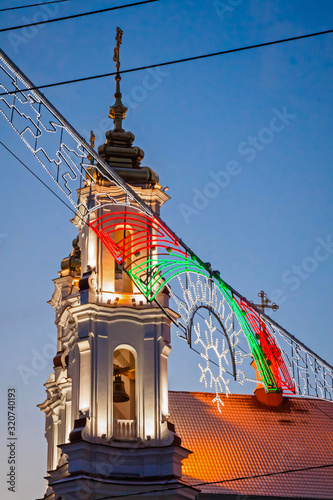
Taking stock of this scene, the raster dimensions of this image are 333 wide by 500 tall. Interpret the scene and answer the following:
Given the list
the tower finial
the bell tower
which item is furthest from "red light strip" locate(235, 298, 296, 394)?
the tower finial

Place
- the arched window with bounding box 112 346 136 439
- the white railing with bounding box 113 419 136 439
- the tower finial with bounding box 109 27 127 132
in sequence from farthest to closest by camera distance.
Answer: the tower finial with bounding box 109 27 127 132 < the arched window with bounding box 112 346 136 439 < the white railing with bounding box 113 419 136 439

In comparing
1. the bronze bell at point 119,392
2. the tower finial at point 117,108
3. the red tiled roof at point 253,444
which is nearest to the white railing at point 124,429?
the bronze bell at point 119,392

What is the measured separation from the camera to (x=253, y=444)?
35.5m

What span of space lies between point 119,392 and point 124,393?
162mm

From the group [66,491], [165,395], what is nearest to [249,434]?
[165,395]

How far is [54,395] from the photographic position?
36.7 meters

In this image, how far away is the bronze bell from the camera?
3222 cm

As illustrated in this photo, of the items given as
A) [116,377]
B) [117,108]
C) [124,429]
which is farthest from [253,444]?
[117,108]

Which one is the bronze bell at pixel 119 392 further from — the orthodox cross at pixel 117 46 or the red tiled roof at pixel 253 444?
the orthodox cross at pixel 117 46

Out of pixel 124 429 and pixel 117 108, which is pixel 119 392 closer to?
pixel 124 429

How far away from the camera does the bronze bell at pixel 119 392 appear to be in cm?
3222

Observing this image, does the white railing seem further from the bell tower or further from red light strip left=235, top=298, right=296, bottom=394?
red light strip left=235, top=298, right=296, bottom=394

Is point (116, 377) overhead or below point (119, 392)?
overhead

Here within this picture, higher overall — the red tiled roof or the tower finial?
the tower finial
